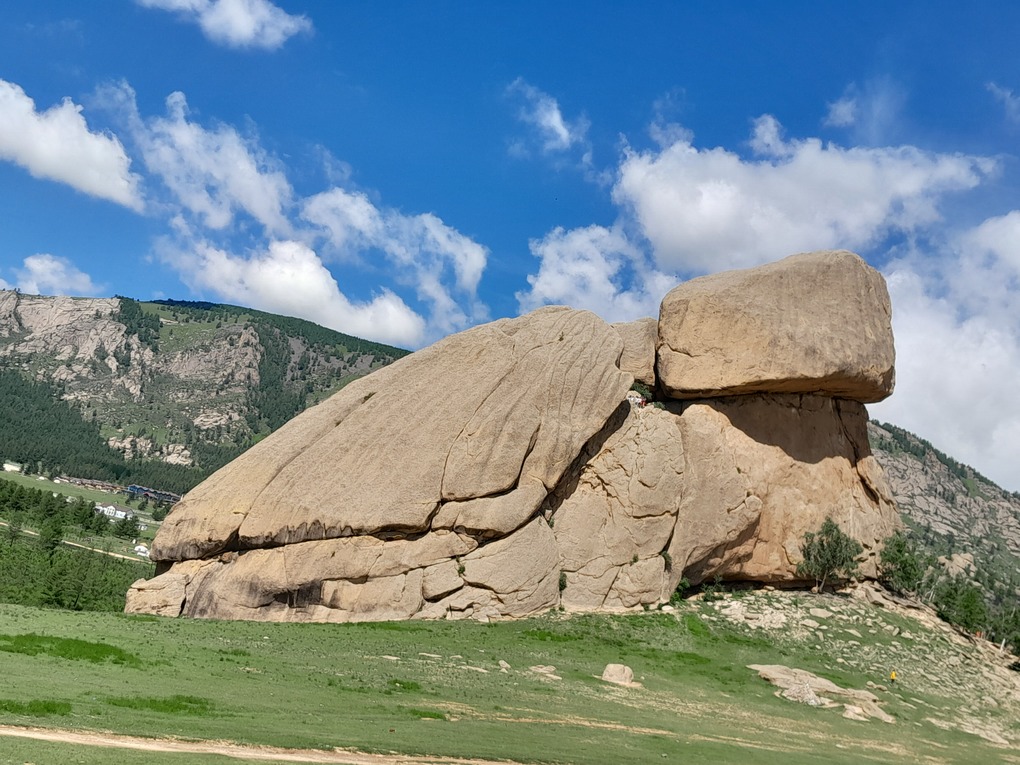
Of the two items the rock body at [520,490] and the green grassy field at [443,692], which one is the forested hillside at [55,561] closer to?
the rock body at [520,490]

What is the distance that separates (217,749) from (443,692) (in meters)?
13.7

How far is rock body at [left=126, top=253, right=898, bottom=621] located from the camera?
159 feet

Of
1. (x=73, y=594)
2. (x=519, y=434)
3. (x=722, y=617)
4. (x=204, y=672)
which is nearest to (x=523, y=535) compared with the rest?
(x=519, y=434)

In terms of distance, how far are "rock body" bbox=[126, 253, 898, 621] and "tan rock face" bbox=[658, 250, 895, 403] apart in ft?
1.57

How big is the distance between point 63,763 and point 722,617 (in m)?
47.6

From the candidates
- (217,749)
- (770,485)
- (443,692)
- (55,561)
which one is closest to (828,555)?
(770,485)

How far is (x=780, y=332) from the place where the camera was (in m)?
59.8

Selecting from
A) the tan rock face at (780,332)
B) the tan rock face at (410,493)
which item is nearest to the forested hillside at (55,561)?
the tan rock face at (410,493)

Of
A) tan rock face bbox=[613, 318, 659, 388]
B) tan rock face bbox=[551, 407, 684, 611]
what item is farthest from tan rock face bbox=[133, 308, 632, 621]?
tan rock face bbox=[613, 318, 659, 388]

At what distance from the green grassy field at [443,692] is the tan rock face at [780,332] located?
20.9m

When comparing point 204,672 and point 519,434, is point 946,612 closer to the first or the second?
point 519,434

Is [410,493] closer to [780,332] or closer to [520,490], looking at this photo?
[520,490]

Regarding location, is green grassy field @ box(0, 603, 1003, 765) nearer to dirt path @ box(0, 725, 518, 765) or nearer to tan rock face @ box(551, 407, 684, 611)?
dirt path @ box(0, 725, 518, 765)

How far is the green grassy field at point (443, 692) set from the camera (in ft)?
76.8
